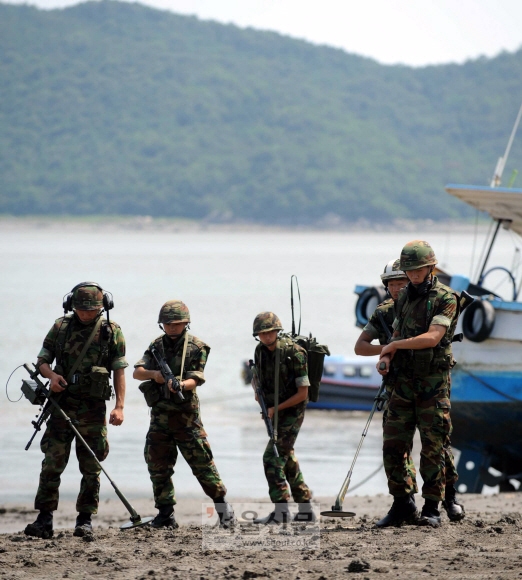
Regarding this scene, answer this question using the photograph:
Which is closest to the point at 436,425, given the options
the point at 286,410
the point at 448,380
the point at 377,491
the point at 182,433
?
the point at 448,380

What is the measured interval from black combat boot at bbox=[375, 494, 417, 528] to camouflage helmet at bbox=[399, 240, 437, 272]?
158 cm

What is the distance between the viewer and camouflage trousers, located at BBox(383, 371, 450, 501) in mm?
7426

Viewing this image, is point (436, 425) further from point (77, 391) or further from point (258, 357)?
point (77, 391)

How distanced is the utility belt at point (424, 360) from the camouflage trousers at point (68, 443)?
6.71 ft

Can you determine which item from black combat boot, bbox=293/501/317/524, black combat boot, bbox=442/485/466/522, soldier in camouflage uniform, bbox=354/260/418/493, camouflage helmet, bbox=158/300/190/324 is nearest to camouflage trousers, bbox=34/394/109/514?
camouflage helmet, bbox=158/300/190/324

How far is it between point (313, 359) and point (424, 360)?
1.16m

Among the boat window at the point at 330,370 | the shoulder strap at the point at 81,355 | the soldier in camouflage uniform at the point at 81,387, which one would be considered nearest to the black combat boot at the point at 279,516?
the soldier in camouflage uniform at the point at 81,387

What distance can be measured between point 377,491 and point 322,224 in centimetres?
13284

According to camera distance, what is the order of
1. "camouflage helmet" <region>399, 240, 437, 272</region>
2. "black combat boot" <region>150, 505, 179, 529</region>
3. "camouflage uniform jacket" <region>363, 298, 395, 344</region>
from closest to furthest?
"camouflage helmet" <region>399, 240, 437, 272</region>, "camouflage uniform jacket" <region>363, 298, 395, 344</region>, "black combat boot" <region>150, 505, 179, 529</region>

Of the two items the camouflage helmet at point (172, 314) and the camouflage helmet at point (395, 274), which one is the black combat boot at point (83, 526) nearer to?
the camouflage helmet at point (172, 314)

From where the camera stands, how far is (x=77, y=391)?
25.4 feet

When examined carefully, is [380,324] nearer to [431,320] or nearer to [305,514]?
[431,320]

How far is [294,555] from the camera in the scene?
277 inches

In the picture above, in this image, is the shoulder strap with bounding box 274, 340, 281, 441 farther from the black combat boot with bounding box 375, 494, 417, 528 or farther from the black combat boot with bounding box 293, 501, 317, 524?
the black combat boot with bounding box 375, 494, 417, 528
